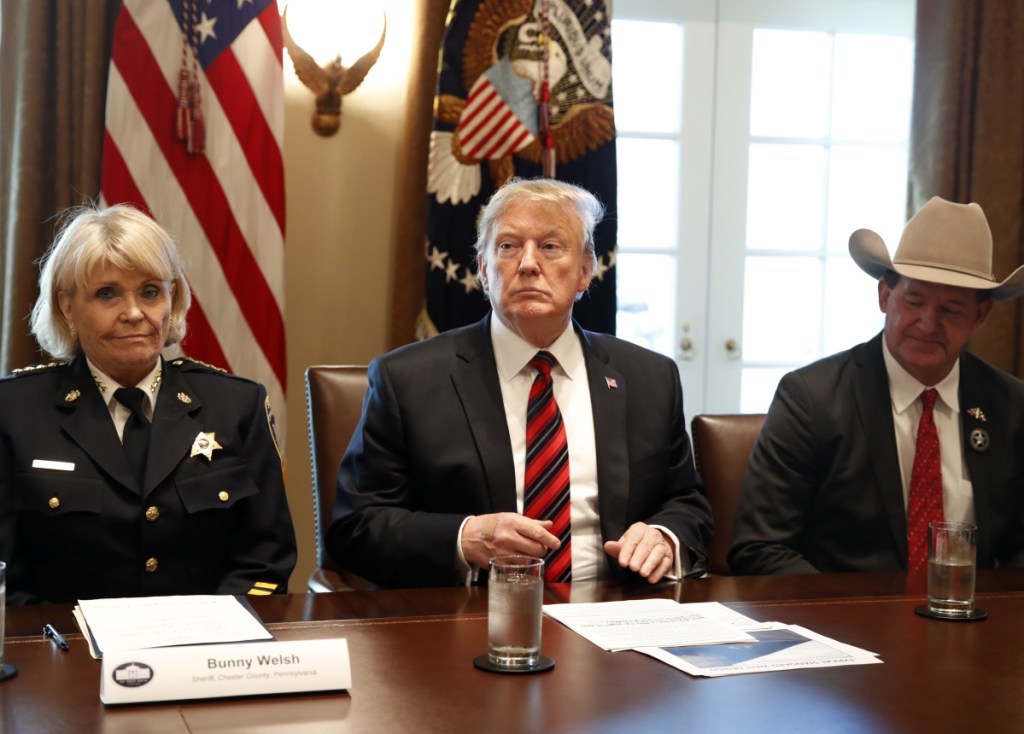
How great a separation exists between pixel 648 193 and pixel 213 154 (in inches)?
60.9

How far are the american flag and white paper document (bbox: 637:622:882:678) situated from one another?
2.01 metres

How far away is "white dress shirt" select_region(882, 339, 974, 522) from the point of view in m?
2.38

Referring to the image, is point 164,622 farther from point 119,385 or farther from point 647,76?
Result: point 647,76

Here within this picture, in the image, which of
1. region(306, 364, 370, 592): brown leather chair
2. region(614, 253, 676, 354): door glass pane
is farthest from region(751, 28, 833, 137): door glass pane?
region(306, 364, 370, 592): brown leather chair

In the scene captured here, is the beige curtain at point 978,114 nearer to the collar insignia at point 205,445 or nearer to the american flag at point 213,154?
the american flag at point 213,154

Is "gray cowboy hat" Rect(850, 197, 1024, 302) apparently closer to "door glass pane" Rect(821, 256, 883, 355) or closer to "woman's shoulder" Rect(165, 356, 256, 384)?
"woman's shoulder" Rect(165, 356, 256, 384)

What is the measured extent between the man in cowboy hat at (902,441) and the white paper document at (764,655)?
2.51 feet

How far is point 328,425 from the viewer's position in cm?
250

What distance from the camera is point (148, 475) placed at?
205cm

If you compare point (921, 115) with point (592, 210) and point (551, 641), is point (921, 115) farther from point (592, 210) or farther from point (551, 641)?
point (551, 641)

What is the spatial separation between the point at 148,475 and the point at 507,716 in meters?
1.08

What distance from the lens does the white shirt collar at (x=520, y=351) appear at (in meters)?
2.35

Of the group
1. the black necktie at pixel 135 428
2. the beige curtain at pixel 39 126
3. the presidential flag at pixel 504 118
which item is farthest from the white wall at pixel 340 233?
the black necktie at pixel 135 428

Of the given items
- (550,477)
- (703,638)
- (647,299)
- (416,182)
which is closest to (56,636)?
(703,638)
